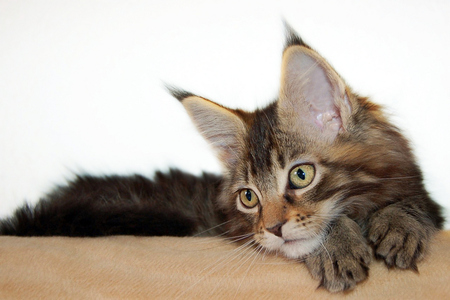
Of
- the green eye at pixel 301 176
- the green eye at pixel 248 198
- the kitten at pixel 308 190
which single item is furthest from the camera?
the green eye at pixel 248 198

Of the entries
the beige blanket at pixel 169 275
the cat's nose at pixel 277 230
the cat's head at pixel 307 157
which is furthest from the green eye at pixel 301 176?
the beige blanket at pixel 169 275

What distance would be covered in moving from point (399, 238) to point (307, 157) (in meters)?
0.41

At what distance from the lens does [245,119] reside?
6.22 feet

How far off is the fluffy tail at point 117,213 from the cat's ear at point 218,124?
1.11ft

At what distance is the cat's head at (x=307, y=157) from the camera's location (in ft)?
4.87

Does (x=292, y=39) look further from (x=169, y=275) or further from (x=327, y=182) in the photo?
(x=169, y=275)

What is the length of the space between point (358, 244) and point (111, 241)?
2.84 ft

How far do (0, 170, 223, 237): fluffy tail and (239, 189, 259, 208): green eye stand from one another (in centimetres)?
33

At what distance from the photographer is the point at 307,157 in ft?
5.17

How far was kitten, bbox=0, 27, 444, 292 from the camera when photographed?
1400mm

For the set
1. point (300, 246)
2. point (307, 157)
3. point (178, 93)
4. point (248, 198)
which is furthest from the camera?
point (178, 93)

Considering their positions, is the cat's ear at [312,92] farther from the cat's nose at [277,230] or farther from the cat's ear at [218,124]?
the cat's nose at [277,230]

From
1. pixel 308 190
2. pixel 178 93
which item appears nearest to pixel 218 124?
pixel 178 93

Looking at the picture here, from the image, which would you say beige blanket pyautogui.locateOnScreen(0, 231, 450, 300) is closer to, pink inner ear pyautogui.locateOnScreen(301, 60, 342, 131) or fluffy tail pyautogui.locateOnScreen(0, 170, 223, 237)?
fluffy tail pyautogui.locateOnScreen(0, 170, 223, 237)
